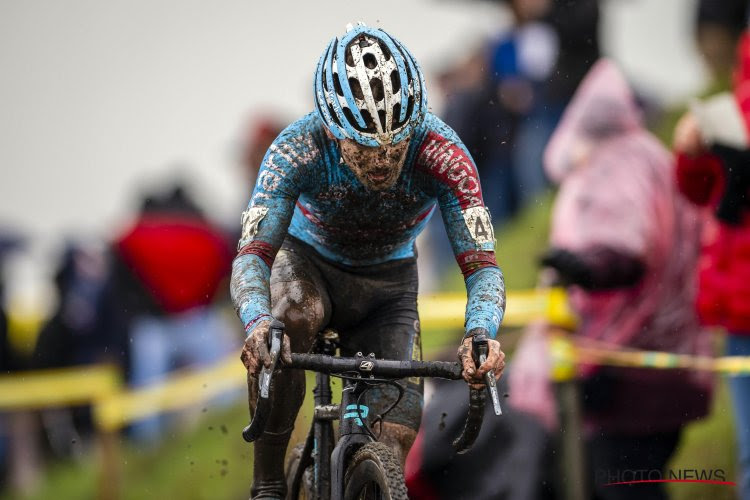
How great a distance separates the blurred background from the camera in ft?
31.0

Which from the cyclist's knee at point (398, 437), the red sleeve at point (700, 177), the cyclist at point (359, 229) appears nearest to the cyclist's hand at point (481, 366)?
the cyclist at point (359, 229)

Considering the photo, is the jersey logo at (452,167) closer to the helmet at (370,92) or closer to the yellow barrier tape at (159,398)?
the helmet at (370,92)

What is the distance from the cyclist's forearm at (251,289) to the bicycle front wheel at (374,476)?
726mm

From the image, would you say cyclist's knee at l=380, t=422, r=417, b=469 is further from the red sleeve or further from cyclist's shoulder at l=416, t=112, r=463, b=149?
the red sleeve

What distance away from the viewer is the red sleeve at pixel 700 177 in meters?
7.32

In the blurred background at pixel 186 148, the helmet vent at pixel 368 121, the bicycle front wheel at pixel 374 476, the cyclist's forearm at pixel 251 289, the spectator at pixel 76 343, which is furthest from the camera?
the spectator at pixel 76 343

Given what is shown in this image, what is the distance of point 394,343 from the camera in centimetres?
569

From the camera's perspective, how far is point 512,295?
30.6 feet

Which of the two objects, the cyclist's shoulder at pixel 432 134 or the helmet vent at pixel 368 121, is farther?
the cyclist's shoulder at pixel 432 134

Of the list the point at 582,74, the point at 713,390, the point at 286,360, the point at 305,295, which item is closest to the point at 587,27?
the point at 582,74

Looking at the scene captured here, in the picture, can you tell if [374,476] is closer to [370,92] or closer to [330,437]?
[330,437]

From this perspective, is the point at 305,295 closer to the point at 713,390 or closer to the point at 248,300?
the point at 248,300

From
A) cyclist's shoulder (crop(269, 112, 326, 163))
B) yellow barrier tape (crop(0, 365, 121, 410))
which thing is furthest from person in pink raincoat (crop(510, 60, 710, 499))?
yellow barrier tape (crop(0, 365, 121, 410))

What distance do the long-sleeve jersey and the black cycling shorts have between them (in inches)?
5.0
